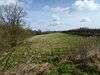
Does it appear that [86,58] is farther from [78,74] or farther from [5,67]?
[5,67]

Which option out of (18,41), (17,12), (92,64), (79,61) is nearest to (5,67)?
(79,61)

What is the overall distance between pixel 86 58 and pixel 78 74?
6.24 feet

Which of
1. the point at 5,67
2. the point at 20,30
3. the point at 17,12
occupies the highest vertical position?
the point at 17,12

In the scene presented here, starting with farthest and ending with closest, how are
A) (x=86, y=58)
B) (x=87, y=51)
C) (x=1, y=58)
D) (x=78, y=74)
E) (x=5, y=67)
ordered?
(x=1, y=58), (x=5, y=67), (x=87, y=51), (x=86, y=58), (x=78, y=74)

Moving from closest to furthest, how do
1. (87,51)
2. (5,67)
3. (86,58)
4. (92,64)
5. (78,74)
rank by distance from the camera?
(78,74) → (92,64) → (86,58) → (87,51) → (5,67)

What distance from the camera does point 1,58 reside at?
1827 centimetres

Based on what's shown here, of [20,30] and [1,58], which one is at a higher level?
[20,30]

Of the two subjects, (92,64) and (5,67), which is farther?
(5,67)

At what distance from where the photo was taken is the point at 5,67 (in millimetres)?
15742

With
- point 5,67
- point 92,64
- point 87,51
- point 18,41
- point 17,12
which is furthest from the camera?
point 17,12

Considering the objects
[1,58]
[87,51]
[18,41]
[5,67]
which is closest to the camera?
[87,51]

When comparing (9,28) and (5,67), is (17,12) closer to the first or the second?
(9,28)

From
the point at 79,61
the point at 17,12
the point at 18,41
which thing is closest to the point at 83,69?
the point at 79,61

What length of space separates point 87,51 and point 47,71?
3.33 metres
